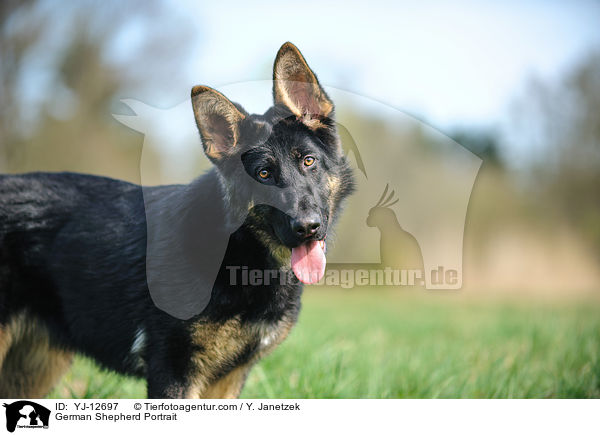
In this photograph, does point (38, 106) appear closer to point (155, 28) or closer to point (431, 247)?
point (155, 28)

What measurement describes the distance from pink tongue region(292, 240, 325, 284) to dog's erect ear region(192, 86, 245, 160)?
74 centimetres

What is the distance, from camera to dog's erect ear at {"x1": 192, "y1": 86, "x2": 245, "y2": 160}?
266cm

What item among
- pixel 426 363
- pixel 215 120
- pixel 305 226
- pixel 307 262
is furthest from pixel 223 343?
pixel 426 363

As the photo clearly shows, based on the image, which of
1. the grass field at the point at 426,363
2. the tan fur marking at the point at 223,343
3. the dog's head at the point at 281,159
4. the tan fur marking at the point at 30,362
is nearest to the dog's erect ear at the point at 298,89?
the dog's head at the point at 281,159

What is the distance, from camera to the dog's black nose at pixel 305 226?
259 cm

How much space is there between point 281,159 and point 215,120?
45 centimetres

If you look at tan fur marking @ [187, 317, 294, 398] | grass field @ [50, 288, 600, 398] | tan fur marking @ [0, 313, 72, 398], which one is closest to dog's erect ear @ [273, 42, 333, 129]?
tan fur marking @ [187, 317, 294, 398]

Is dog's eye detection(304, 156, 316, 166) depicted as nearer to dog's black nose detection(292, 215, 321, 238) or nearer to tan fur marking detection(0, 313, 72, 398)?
dog's black nose detection(292, 215, 321, 238)

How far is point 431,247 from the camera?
13.2 feet

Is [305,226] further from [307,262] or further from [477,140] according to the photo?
[477,140]

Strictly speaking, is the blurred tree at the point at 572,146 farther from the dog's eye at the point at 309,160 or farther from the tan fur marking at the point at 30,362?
the tan fur marking at the point at 30,362

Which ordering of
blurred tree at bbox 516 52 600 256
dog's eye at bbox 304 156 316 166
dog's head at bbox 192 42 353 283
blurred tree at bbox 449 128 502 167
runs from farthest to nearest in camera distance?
blurred tree at bbox 516 52 600 256
blurred tree at bbox 449 128 502 167
dog's eye at bbox 304 156 316 166
dog's head at bbox 192 42 353 283

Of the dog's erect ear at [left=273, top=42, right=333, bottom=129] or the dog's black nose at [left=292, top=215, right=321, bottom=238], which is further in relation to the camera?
the dog's erect ear at [left=273, top=42, right=333, bottom=129]
